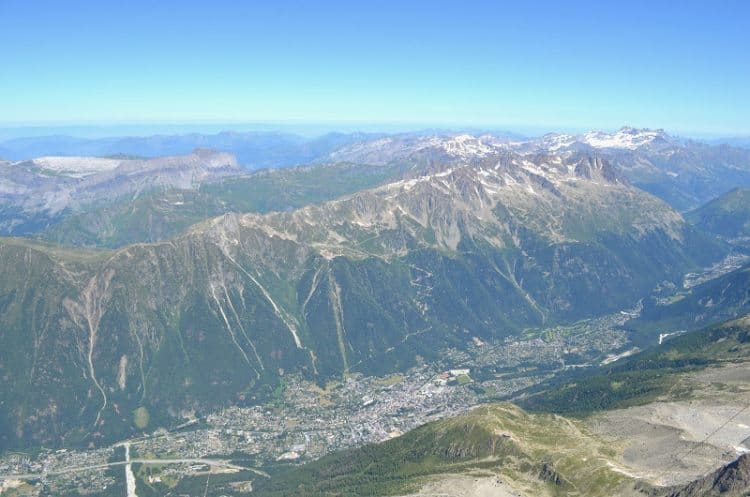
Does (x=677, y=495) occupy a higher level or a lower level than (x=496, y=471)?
higher

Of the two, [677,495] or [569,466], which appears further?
[569,466]

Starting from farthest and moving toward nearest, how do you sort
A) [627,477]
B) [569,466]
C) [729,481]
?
[569,466]
[627,477]
[729,481]

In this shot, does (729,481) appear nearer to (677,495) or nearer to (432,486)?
(677,495)

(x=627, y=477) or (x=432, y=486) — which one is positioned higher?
(x=627, y=477)

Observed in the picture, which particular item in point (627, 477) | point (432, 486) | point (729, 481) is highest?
point (729, 481)

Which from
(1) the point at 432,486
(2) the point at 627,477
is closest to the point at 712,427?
(2) the point at 627,477

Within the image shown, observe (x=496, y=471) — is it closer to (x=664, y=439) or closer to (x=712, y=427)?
(x=664, y=439)

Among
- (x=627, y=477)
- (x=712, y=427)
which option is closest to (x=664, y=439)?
(x=712, y=427)

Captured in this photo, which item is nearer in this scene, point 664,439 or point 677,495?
point 677,495

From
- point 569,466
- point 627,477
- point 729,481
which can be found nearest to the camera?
point 729,481
